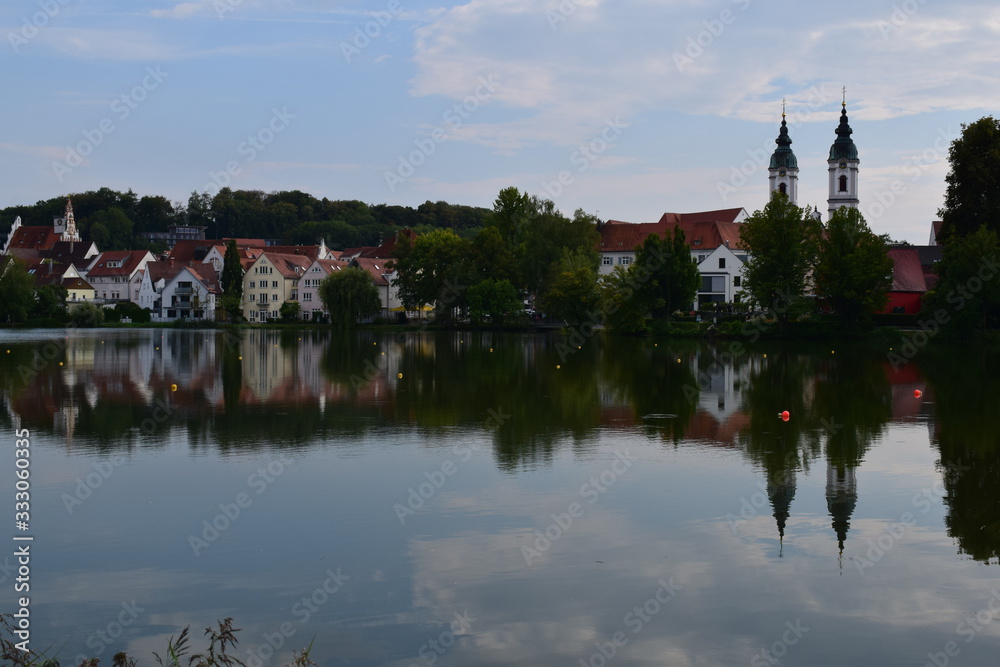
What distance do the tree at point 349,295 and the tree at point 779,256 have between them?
36.3 meters

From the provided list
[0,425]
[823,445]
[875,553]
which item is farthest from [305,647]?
[0,425]

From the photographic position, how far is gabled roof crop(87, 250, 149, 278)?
121750 millimetres

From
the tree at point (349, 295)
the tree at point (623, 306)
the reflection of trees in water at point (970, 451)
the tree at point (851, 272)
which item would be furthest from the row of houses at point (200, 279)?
the reflection of trees in water at point (970, 451)

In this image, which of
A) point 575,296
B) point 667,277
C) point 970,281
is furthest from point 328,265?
point 970,281

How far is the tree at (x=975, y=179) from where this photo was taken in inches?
2207

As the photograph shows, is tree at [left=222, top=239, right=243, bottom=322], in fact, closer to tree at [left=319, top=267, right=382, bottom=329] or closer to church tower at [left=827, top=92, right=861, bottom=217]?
tree at [left=319, top=267, right=382, bottom=329]

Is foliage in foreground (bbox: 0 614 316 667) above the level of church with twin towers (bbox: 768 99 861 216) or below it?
below

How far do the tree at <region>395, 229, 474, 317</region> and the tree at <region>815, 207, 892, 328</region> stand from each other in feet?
106

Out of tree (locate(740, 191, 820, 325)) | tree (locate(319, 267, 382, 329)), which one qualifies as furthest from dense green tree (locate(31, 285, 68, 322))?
tree (locate(740, 191, 820, 325))

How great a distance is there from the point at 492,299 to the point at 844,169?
5453 cm

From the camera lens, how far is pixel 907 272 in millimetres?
73062

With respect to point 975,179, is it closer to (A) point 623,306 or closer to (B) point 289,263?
(A) point 623,306

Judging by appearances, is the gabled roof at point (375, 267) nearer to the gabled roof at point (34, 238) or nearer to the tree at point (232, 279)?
the tree at point (232, 279)

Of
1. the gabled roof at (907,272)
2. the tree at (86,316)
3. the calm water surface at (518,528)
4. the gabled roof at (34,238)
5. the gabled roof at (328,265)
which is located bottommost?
the calm water surface at (518,528)
